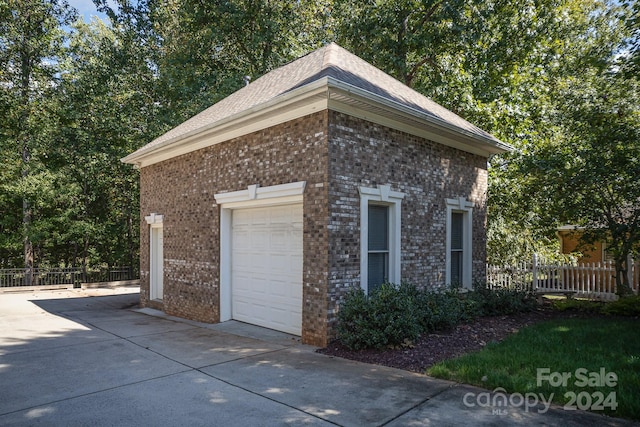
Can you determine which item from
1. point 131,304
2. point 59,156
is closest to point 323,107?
point 131,304

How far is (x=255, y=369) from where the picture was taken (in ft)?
18.7

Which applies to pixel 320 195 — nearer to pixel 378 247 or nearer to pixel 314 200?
pixel 314 200

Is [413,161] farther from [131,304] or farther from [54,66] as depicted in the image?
[54,66]

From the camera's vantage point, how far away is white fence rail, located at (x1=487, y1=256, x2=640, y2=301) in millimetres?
13125

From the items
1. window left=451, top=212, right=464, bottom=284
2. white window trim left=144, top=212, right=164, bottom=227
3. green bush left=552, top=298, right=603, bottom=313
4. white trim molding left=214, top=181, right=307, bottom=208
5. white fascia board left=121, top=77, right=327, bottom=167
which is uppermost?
white fascia board left=121, top=77, right=327, bottom=167

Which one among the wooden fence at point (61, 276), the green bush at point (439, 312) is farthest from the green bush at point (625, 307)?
the wooden fence at point (61, 276)

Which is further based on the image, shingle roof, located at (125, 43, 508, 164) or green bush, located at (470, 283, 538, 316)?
green bush, located at (470, 283, 538, 316)

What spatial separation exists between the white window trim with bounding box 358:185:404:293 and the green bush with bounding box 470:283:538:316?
2.43 meters

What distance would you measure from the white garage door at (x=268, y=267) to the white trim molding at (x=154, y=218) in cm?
329

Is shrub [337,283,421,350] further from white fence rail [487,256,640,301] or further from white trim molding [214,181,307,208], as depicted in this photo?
white fence rail [487,256,640,301]

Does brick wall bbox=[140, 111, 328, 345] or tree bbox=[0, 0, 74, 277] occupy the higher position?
tree bbox=[0, 0, 74, 277]

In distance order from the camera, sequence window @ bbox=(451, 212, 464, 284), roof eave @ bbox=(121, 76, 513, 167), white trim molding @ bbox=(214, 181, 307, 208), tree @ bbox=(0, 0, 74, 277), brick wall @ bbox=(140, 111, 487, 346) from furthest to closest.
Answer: tree @ bbox=(0, 0, 74, 277), window @ bbox=(451, 212, 464, 284), white trim molding @ bbox=(214, 181, 307, 208), brick wall @ bbox=(140, 111, 487, 346), roof eave @ bbox=(121, 76, 513, 167)

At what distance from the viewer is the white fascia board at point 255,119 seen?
22.2 feet

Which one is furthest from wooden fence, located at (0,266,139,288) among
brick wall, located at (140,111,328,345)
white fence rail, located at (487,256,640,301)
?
white fence rail, located at (487,256,640,301)
